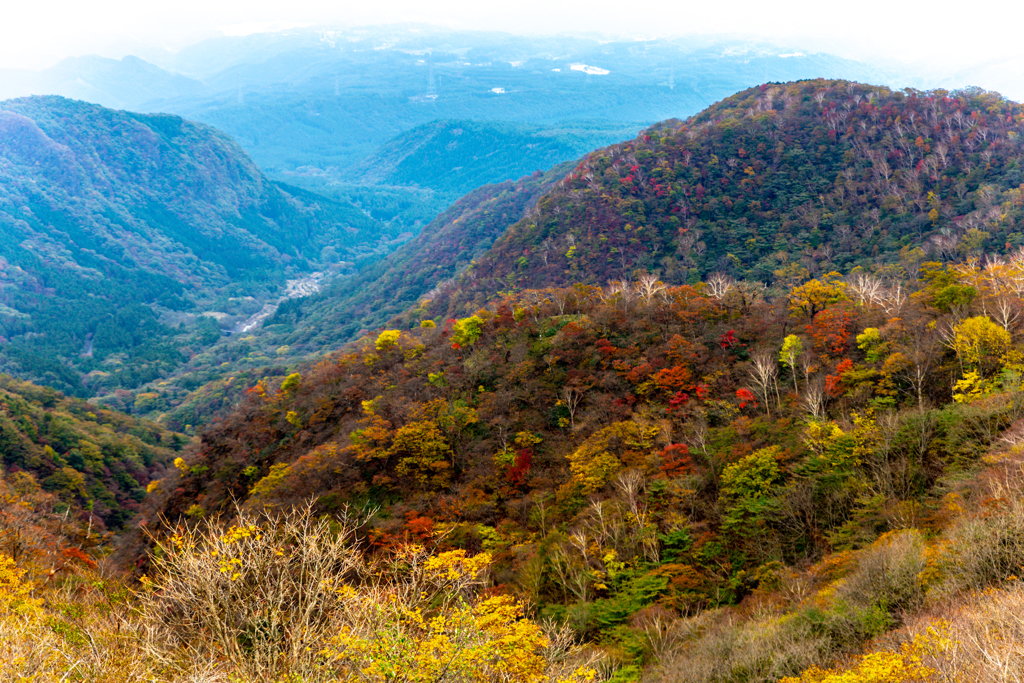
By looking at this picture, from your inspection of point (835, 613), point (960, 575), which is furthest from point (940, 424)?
point (835, 613)

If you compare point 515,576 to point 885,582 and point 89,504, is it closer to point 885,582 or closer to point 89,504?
point 885,582

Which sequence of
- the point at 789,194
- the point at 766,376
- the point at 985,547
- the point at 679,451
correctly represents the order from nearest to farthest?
the point at 985,547 → the point at 679,451 → the point at 766,376 → the point at 789,194

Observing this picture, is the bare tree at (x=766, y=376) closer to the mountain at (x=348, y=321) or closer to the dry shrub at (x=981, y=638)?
the dry shrub at (x=981, y=638)

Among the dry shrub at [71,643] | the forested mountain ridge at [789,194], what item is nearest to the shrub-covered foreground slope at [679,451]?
the dry shrub at [71,643]

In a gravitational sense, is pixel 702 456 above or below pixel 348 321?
above

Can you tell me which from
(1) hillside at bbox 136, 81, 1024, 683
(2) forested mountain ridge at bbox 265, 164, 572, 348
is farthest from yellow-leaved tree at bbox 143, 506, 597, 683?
(2) forested mountain ridge at bbox 265, 164, 572, 348

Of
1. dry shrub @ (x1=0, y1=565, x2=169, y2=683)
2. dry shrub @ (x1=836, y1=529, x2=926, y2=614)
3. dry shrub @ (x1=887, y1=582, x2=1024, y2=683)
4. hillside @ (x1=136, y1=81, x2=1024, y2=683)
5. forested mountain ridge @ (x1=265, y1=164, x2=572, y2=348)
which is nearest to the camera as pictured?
dry shrub @ (x1=887, y1=582, x2=1024, y2=683)

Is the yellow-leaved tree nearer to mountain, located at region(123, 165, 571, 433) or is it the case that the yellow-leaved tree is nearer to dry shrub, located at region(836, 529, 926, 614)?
dry shrub, located at region(836, 529, 926, 614)

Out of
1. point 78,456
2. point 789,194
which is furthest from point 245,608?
point 789,194

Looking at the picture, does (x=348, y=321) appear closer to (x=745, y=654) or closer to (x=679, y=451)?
(x=679, y=451)
